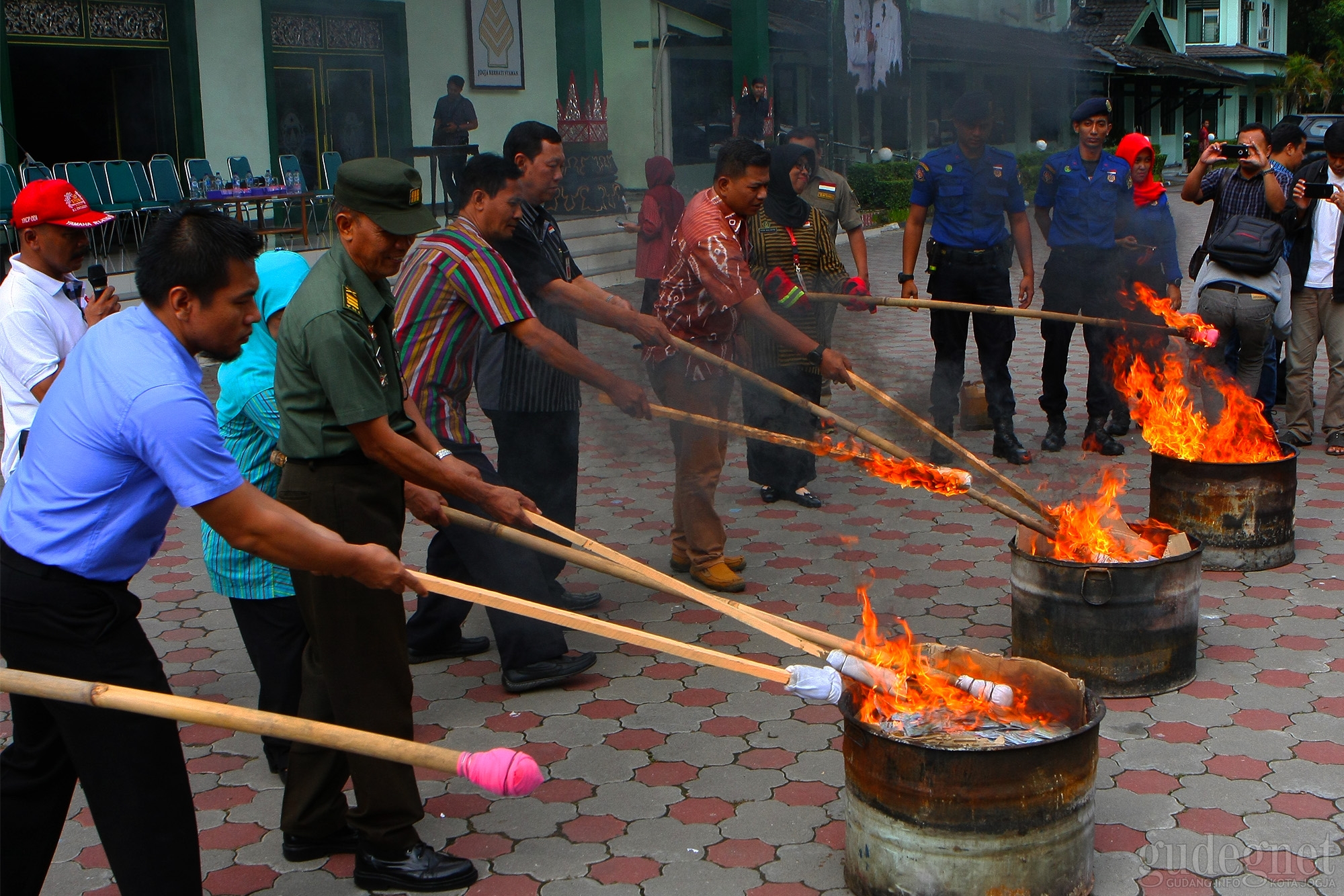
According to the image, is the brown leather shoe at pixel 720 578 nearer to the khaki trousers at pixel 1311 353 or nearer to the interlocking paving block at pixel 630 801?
the interlocking paving block at pixel 630 801

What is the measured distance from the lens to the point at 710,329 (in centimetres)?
568

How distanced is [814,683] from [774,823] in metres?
0.78

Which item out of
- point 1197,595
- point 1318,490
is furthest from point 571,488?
point 1318,490

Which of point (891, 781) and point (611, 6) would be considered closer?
point (891, 781)

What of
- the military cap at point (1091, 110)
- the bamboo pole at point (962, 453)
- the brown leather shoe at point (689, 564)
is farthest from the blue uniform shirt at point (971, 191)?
the brown leather shoe at point (689, 564)

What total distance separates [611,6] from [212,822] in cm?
1824

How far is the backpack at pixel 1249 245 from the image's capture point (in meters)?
6.91

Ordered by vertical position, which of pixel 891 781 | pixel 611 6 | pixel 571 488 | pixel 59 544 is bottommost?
pixel 891 781

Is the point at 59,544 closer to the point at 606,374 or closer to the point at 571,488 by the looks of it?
the point at 606,374

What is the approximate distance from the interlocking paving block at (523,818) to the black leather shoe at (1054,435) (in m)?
4.97

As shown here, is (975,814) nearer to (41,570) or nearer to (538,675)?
(538,675)

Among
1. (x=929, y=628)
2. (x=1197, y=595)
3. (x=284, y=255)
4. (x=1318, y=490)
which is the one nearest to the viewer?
(x=284, y=255)

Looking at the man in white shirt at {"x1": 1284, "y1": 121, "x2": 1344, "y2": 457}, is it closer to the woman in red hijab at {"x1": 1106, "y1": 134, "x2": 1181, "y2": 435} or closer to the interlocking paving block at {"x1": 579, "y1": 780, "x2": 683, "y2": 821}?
the woman in red hijab at {"x1": 1106, "y1": 134, "x2": 1181, "y2": 435}

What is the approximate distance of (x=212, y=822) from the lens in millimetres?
3723
